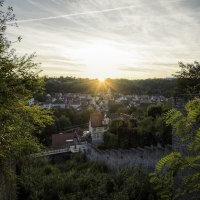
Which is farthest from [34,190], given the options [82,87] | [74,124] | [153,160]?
[82,87]

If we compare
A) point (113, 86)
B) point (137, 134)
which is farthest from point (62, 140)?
point (113, 86)

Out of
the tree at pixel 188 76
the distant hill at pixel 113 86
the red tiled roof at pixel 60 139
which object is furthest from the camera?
the distant hill at pixel 113 86

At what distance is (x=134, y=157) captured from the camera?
538 inches

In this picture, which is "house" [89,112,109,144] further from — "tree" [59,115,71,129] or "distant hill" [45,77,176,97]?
"distant hill" [45,77,176,97]

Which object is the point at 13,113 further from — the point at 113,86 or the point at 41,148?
the point at 113,86

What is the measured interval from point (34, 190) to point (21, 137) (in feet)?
15.6

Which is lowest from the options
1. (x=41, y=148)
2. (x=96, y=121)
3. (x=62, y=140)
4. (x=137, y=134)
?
(x=62, y=140)

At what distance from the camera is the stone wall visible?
1155 centimetres

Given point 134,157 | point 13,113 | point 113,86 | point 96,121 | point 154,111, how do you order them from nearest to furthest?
point 13,113 → point 134,157 → point 154,111 → point 96,121 → point 113,86

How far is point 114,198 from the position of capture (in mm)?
10219

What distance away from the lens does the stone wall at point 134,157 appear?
11.5m

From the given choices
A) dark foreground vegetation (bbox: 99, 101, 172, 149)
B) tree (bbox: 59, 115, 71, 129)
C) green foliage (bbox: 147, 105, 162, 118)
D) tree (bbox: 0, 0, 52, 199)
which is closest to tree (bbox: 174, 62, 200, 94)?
dark foreground vegetation (bbox: 99, 101, 172, 149)

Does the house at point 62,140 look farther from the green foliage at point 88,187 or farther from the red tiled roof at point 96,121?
the green foliage at point 88,187

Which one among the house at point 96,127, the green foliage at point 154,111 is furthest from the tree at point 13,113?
the house at point 96,127
